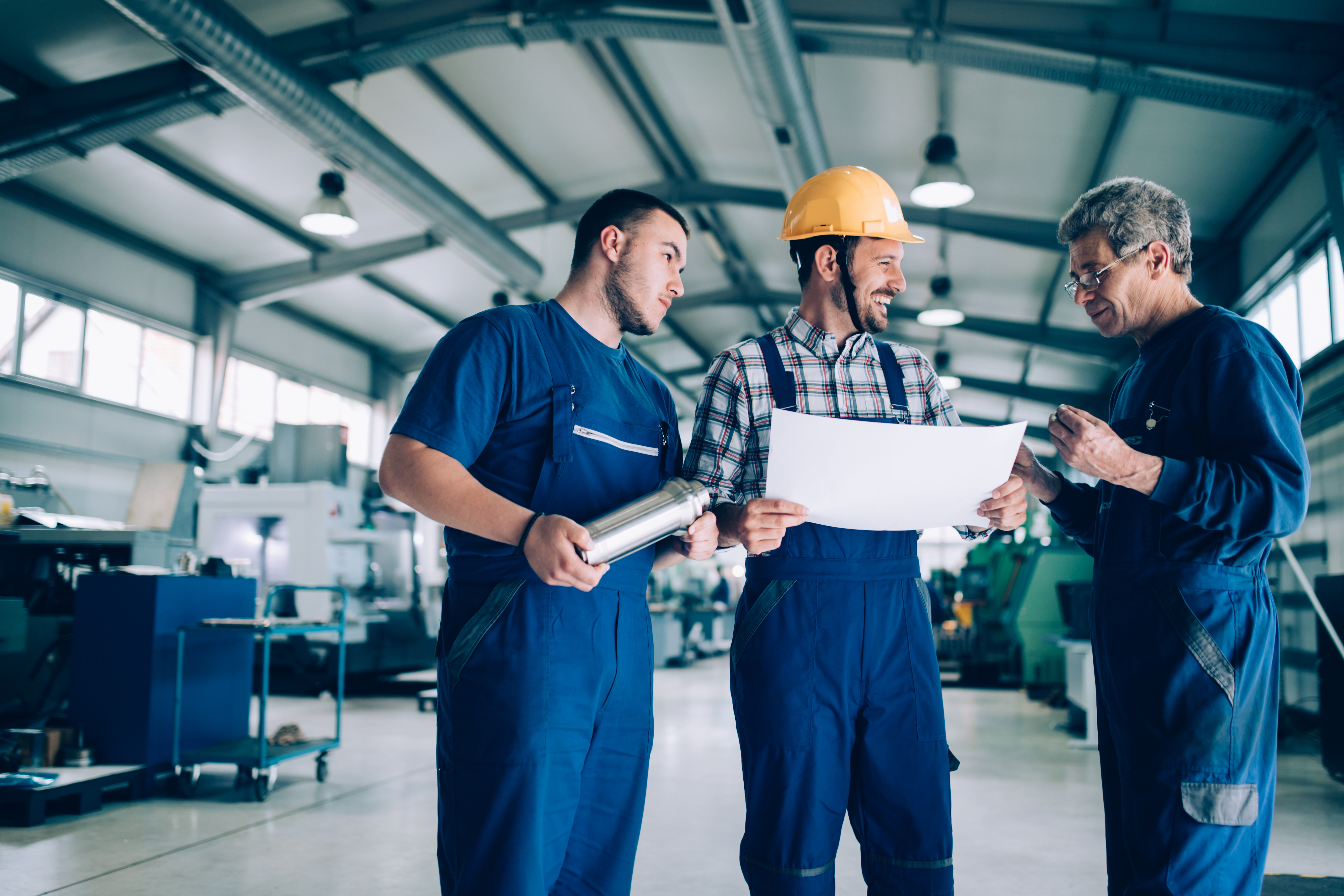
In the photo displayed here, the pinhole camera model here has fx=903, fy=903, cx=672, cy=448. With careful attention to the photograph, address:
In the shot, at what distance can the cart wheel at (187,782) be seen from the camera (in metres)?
4.61

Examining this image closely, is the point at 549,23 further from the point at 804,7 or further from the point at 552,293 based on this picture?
the point at 552,293

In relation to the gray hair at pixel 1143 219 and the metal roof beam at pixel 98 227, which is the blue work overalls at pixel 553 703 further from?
the metal roof beam at pixel 98 227

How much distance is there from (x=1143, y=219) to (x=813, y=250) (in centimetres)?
66

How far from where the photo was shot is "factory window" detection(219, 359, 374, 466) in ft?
37.6

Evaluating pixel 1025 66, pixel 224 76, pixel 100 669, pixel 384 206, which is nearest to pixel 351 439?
pixel 384 206

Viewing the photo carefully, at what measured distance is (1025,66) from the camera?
616cm

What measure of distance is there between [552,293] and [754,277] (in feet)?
10.0

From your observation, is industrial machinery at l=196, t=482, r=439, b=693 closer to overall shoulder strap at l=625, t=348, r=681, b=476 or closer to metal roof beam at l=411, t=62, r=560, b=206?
metal roof beam at l=411, t=62, r=560, b=206

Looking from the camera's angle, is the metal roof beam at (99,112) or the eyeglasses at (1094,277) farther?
the metal roof beam at (99,112)

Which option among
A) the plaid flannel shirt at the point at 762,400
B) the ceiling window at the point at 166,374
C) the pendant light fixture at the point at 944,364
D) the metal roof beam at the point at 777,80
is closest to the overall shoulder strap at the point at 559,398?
the plaid flannel shirt at the point at 762,400

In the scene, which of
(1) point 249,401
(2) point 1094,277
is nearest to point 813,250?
(2) point 1094,277

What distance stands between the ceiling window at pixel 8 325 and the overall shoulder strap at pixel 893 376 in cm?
903

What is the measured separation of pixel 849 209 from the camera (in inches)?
77.2

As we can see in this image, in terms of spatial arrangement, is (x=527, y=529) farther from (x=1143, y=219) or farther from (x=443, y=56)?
(x=443, y=56)
